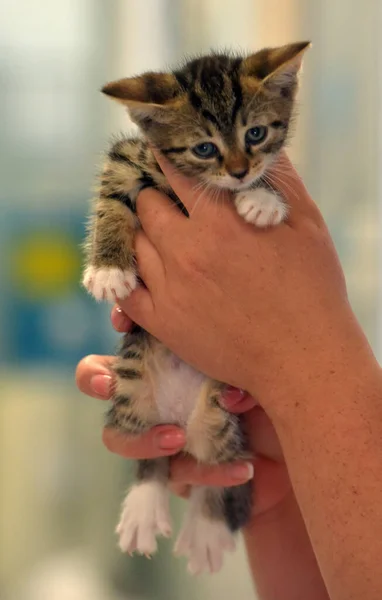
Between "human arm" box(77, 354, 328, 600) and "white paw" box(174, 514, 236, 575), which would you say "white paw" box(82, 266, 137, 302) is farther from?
"white paw" box(174, 514, 236, 575)

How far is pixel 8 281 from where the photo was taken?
1573 mm

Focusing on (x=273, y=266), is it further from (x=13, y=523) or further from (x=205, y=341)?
(x=13, y=523)

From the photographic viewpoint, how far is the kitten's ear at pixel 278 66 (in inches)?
37.6

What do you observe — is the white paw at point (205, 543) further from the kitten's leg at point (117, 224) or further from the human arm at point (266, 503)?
the kitten's leg at point (117, 224)

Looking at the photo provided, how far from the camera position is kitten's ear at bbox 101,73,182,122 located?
0.90 meters

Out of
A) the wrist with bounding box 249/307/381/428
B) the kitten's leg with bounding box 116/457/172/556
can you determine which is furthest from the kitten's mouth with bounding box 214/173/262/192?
the kitten's leg with bounding box 116/457/172/556

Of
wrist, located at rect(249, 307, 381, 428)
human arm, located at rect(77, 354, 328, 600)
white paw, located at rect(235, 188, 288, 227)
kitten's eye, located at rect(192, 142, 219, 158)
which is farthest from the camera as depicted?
human arm, located at rect(77, 354, 328, 600)

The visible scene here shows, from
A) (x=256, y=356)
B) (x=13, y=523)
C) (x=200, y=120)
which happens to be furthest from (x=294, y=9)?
(x=13, y=523)

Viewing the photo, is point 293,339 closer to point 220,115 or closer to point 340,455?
point 340,455

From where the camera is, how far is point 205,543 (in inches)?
42.5

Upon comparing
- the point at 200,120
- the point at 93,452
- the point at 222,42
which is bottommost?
the point at 93,452

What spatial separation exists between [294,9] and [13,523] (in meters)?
1.47

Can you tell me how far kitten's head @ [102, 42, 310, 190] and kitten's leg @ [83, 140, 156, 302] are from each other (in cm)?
7

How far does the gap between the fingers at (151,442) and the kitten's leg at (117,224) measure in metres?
0.23
